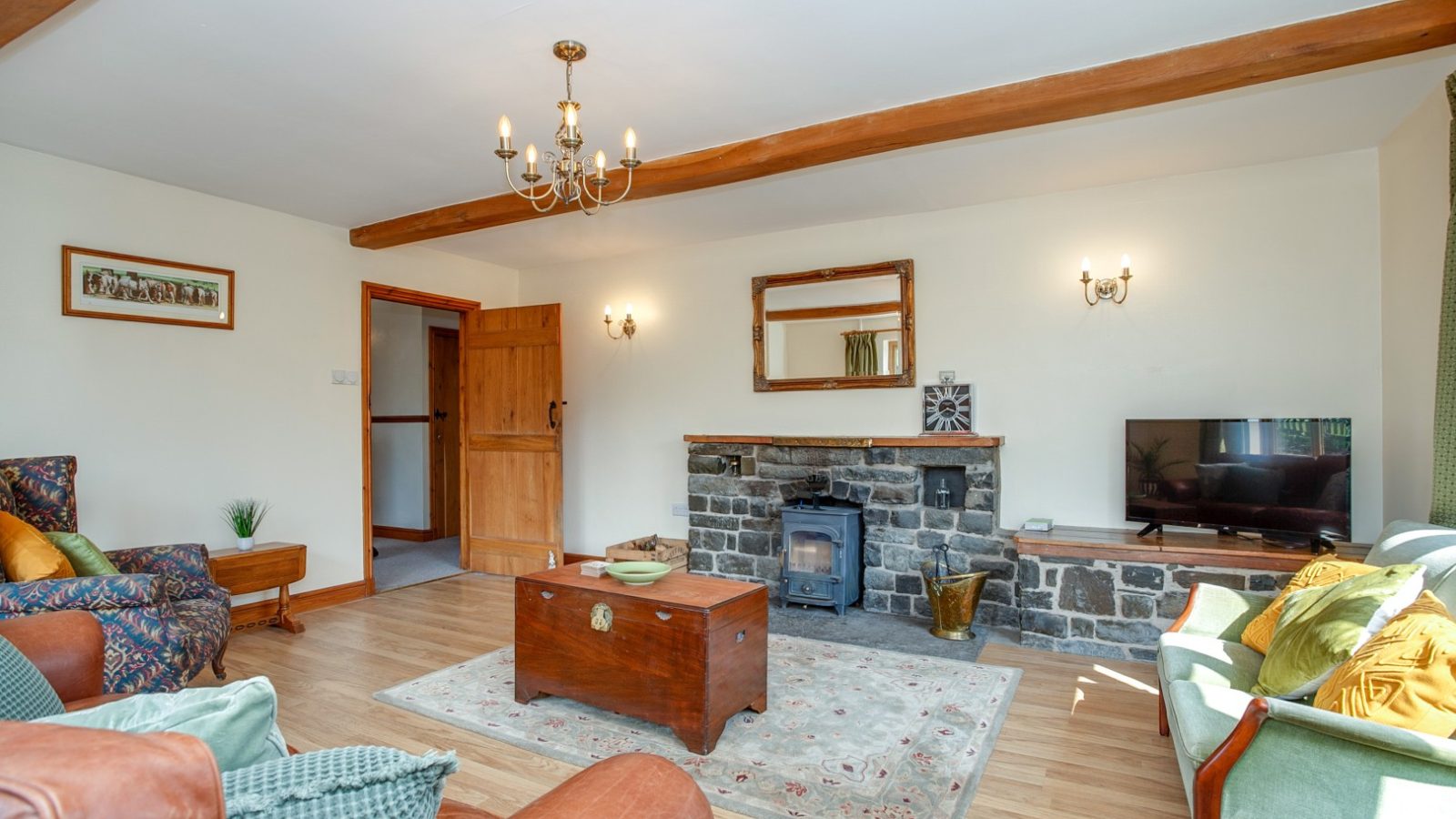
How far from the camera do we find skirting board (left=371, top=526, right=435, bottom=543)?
7348mm

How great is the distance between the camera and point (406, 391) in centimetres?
741

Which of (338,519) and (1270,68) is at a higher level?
(1270,68)

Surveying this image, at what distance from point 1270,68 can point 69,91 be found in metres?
4.52

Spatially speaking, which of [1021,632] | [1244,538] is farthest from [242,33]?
[1244,538]

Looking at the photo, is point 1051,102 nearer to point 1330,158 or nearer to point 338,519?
point 1330,158

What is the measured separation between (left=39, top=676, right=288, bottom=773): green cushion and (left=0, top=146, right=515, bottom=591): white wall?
3672mm

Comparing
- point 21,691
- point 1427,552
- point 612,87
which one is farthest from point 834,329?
point 21,691

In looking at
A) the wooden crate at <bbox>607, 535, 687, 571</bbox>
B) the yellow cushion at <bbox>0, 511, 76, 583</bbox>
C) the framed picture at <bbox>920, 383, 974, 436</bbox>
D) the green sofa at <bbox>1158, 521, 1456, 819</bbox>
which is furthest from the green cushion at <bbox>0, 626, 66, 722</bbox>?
the framed picture at <bbox>920, 383, 974, 436</bbox>

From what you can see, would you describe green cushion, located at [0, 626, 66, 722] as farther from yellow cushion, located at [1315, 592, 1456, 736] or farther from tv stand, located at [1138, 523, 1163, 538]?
tv stand, located at [1138, 523, 1163, 538]

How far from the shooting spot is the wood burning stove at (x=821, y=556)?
449 centimetres

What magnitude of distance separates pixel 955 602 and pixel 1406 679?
2549mm

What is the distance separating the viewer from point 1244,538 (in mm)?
3639

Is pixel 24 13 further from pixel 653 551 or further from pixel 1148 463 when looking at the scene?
pixel 1148 463

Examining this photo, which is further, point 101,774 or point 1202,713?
point 1202,713
